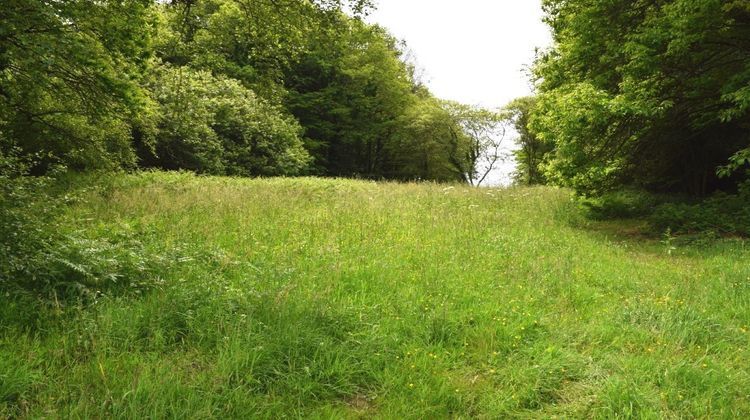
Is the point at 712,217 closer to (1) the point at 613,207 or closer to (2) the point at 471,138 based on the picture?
(1) the point at 613,207

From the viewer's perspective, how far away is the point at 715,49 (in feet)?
34.1

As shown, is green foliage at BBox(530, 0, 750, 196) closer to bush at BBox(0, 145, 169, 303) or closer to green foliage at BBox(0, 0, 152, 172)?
bush at BBox(0, 145, 169, 303)

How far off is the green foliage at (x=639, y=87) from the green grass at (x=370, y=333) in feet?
12.2

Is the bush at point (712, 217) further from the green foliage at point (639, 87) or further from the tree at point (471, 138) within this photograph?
the tree at point (471, 138)

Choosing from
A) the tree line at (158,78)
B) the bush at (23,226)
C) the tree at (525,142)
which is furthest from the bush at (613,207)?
the tree at (525,142)

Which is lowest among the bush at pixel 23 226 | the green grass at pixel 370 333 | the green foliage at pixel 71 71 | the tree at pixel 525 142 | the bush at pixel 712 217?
the green grass at pixel 370 333

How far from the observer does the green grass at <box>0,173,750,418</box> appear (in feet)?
10.9

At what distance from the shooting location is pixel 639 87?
32.5 feet

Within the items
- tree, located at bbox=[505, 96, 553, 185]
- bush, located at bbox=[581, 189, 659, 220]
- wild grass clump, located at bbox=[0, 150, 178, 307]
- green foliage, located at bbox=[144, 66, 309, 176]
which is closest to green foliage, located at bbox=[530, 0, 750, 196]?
→ bush, located at bbox=[581, 189, 659, 220]

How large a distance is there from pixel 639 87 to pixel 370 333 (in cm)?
885

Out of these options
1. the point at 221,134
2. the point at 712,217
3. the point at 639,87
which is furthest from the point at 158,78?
the point at 712,217

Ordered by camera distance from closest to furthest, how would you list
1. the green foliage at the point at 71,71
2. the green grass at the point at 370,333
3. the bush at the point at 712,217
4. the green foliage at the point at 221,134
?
the green grass at the point at 370,333
the green foliage at the point at 71,71
the bush at the point at 712,217
the green foliage at the point at 221,134

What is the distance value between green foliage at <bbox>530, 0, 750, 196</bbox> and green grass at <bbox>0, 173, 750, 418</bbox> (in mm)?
3710

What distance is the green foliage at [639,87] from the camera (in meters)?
9.38
